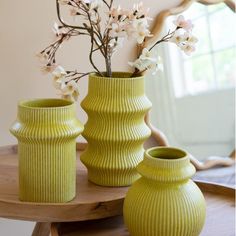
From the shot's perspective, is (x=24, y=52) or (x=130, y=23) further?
(x=24, y=52)

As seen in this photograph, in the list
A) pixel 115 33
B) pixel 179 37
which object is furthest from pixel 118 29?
pixel 179 37

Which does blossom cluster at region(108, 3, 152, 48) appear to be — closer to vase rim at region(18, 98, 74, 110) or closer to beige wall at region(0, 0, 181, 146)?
vase rim at region(18, 98, 74, 110)

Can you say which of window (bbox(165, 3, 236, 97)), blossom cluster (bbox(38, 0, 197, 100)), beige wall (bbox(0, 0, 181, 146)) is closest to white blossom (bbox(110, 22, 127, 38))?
blossom cluster (bbox(38, 0, 197, 100))

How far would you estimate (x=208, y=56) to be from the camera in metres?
1.30

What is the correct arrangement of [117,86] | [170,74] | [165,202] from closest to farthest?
1. [165,202]
2. [117,86]
3. [170,74]

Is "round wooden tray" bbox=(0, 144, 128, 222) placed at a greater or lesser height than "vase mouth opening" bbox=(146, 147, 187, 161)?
lesser

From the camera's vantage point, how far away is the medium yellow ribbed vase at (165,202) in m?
0.70

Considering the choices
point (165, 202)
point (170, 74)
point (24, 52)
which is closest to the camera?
point (165, 202)

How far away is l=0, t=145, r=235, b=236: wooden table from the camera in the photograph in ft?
2.48

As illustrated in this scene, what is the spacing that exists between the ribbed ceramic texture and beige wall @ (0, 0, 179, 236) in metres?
0.31

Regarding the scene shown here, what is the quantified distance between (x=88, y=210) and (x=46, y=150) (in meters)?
0.14

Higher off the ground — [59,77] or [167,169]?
[59,77]

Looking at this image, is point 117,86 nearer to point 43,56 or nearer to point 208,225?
point 43,56

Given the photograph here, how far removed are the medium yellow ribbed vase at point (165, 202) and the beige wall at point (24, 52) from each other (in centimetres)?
50
